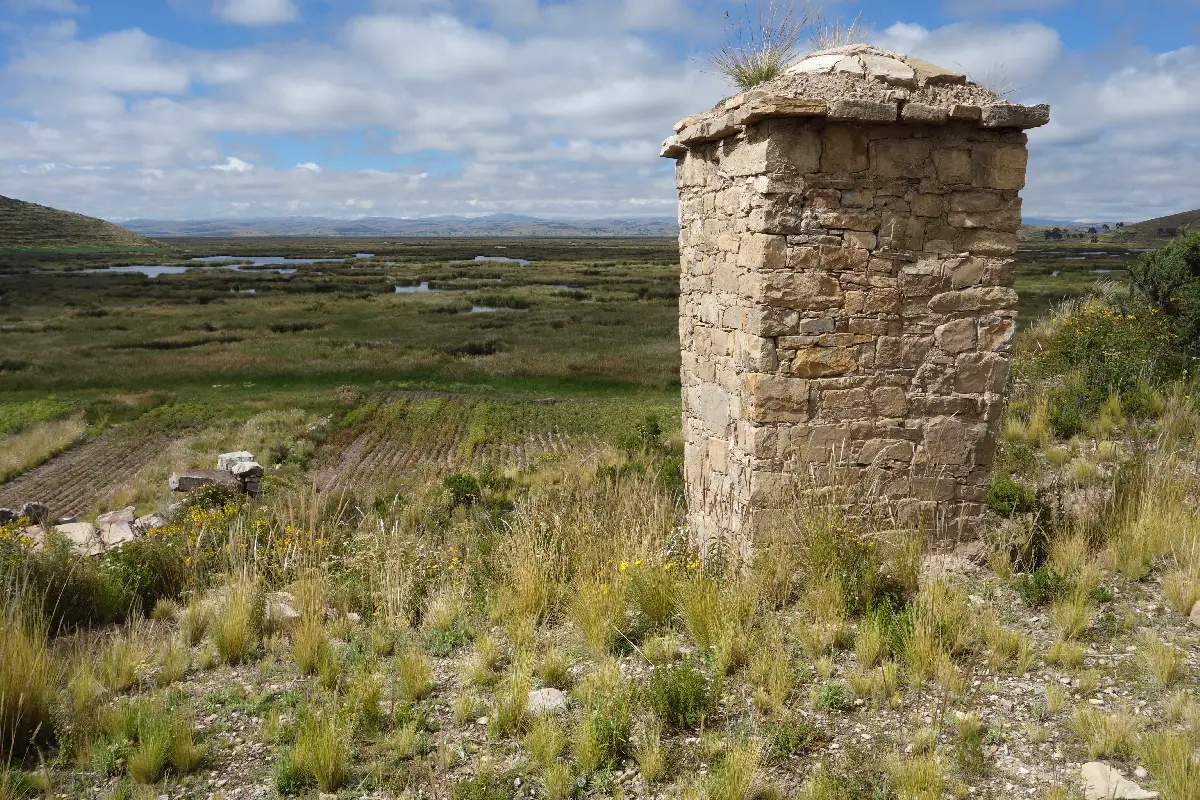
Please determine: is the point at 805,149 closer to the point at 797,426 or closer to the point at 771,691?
the point at 797,426

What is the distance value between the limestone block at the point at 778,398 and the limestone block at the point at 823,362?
8 centimetres

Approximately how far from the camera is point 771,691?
4.05m

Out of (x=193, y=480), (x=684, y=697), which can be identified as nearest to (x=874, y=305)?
(x=684, y=697)

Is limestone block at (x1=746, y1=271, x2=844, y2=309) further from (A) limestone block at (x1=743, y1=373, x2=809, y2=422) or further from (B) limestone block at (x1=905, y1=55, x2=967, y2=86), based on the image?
(B) limestone block at (x1=905, y1=55, x2=967, y2=86)

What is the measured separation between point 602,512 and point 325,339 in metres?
37.6

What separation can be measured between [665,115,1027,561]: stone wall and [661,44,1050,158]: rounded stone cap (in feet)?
0.25

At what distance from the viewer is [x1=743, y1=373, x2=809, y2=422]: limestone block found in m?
5.43

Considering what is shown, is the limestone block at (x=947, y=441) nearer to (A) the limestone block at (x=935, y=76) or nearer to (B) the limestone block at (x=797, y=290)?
(B) the limestone block at (x=797, y=290)

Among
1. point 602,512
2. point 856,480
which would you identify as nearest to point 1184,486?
point 856,480

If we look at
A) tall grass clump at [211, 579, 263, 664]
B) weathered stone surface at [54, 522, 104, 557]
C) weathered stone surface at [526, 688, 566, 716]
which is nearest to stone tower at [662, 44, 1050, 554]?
weathered stone surface at [526, 688, 566, 716]

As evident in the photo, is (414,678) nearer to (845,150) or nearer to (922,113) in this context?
(845,150)

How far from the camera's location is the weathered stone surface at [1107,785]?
3169 mm

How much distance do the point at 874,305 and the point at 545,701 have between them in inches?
135

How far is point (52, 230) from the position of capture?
143 m
